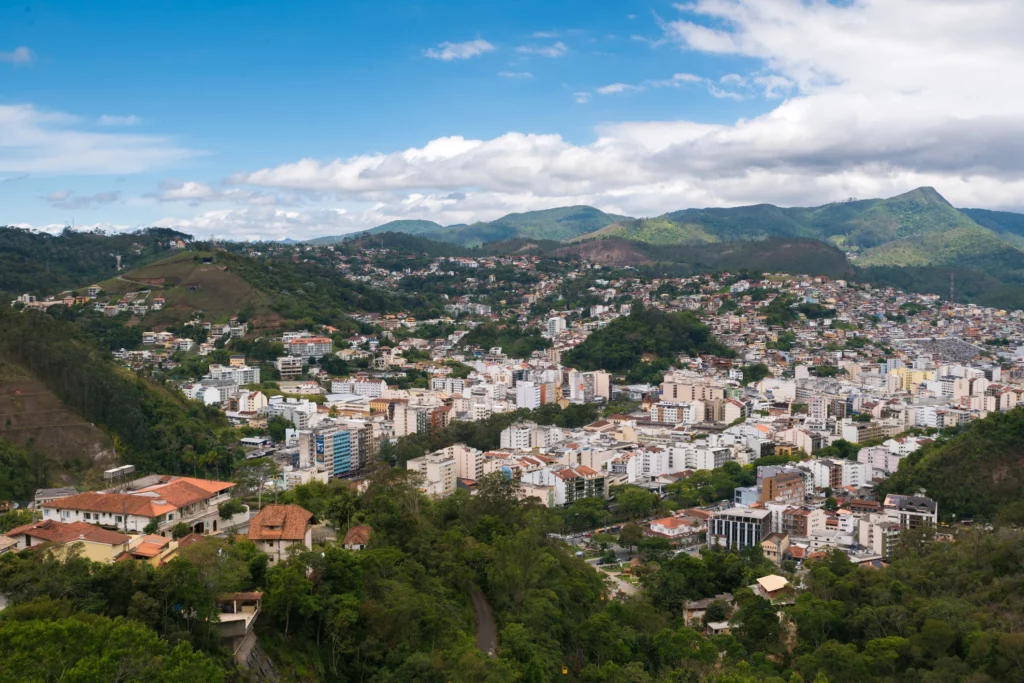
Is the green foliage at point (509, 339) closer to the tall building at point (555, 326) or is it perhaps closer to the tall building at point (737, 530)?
the tall building at point (555, 326)

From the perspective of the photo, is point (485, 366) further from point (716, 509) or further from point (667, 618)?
point (667, 618)

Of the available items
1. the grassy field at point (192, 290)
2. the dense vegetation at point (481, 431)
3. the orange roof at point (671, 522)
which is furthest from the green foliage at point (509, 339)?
the orange roof at point (671, 522)

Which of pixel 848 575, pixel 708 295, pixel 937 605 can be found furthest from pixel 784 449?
pixel 708 295

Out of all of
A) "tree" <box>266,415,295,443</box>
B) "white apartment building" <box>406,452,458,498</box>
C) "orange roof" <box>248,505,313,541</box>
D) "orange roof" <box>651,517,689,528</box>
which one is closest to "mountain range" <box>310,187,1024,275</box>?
"tree" <box>266,415,295,443</box>

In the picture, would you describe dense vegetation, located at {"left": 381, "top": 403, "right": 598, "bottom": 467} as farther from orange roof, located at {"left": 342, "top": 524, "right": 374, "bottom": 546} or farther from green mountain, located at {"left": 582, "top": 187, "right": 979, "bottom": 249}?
green mountain, located at {"left": 582, "top": 187, "right": 979, "bottom": 249}

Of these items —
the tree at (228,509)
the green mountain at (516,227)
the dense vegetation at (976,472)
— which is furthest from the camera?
the green mountain at (516,227)

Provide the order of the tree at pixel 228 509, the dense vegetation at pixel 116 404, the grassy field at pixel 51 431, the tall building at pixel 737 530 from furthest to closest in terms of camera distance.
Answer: the dense vegetation at pixel 116 404
the grassy field at pixel 51 431
the tall building at pixel 737 530
the tree at pixel 228 509

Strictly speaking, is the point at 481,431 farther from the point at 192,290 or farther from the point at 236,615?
the point at 192,290
